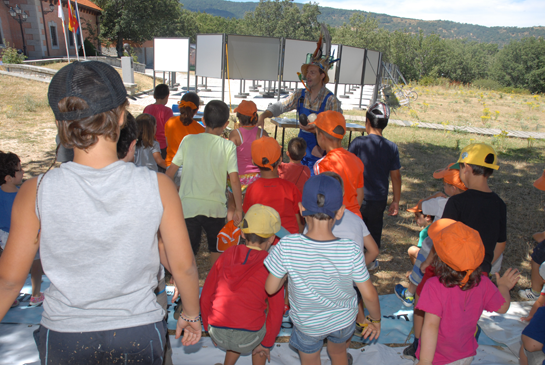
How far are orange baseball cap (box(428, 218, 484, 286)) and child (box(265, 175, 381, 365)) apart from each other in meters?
0.45

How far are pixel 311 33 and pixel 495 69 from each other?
114 feet

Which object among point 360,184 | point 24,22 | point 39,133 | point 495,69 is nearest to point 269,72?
point 39,133

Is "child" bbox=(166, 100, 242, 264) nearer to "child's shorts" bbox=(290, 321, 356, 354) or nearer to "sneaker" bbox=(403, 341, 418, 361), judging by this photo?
"child's shorts" bbox=(290, 321, 356, 354)

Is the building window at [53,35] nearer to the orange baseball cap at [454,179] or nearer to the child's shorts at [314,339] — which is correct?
the orange baseball cap at [454,179]

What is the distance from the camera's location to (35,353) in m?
2.52

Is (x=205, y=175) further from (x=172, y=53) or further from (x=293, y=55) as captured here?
(x=172, y=53)

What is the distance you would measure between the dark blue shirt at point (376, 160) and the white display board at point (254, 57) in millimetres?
6629

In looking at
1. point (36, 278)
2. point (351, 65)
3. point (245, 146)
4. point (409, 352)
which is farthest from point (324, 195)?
point (351, 65)

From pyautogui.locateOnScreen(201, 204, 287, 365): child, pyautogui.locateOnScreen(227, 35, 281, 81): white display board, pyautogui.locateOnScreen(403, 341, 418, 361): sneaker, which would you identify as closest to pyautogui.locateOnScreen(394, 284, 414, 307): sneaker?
pyautogui.locateOnScreen(403, 341, 418, 361): sneaker

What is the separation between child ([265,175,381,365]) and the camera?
6.01 ft

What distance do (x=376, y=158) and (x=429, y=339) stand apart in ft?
5.68

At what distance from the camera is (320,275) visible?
1.86 m

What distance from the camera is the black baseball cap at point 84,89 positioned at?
1.18 metres

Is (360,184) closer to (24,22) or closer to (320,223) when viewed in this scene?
(320,223)
